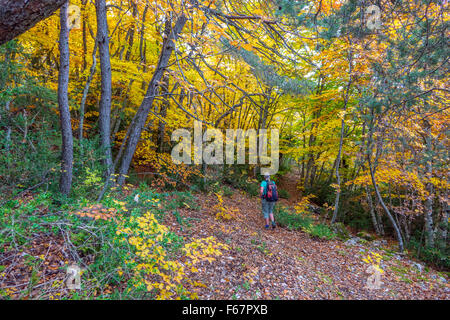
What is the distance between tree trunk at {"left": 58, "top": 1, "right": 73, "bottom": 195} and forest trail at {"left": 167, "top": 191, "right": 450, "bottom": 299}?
2.21 metres

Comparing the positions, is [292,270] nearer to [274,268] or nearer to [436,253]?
[274,268]

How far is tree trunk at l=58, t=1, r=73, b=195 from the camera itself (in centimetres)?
357

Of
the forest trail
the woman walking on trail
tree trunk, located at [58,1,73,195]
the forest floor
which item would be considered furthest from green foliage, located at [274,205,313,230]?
tree trunk, located at [58,1,73,195]

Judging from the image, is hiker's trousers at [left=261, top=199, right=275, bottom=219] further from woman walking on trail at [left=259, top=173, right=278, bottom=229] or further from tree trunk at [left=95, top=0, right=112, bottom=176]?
tree trunk at [left=95, top=0, right=112, bottom=176]

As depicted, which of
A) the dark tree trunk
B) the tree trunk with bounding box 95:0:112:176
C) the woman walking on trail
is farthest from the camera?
the woman walking on trail

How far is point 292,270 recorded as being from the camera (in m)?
3.86

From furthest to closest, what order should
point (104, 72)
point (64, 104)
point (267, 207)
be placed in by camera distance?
point (267, 207) < point (104, 72) < point (64, 104)

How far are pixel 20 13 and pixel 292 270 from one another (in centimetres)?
481

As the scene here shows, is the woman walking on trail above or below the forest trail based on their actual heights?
above

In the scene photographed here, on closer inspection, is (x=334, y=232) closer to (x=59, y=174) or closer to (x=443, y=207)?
(x=443, y=207)

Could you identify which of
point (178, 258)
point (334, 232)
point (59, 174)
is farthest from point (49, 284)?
point (334, 232)

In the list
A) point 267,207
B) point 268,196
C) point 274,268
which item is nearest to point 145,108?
point 268,196

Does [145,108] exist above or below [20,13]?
above
